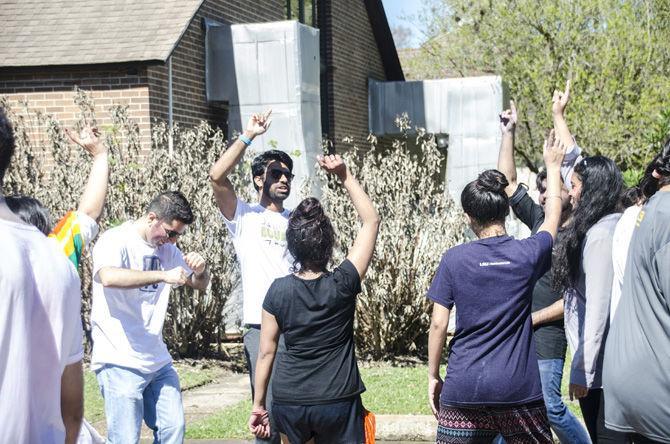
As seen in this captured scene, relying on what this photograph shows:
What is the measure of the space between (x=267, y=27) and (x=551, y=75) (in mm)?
8011

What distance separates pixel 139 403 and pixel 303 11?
13.8m

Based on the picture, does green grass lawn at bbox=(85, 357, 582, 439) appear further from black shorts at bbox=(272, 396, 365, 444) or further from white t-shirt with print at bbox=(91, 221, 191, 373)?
black shorts at bbox=(272, 396, 365, 444)

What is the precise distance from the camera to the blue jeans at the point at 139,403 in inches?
204

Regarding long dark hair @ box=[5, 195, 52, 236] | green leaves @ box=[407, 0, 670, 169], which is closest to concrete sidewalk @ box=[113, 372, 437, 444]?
long dark hair @ box=[5, 195, 52, 236]

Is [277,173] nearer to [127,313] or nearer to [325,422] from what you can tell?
[127,313]

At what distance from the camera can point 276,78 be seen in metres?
14.2

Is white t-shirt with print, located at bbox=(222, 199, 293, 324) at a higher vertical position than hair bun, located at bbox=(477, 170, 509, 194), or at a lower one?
lower

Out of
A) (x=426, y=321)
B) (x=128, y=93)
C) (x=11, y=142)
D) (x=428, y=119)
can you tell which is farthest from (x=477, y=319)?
(x=428, y=119)

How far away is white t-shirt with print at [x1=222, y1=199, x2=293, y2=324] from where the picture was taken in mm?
5582

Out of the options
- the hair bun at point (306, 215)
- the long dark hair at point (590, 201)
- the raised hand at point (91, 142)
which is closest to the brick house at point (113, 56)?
the raised hand at point (91, 142)

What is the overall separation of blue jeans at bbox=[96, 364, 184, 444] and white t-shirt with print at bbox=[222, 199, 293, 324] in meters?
0.61

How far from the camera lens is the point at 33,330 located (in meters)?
2.52

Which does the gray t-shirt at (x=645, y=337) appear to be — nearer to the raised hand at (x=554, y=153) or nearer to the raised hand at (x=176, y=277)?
the raised hand at (x=554, y=153)

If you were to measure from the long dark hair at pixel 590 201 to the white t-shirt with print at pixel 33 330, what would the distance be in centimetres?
285
